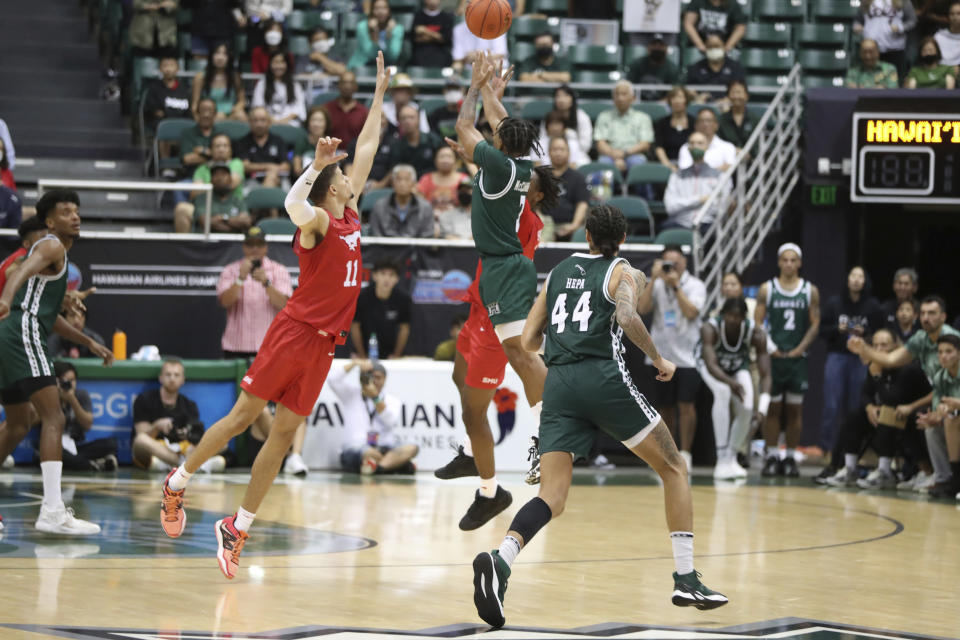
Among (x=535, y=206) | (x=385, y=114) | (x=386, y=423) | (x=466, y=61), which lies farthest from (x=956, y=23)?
(x=535, y=206)

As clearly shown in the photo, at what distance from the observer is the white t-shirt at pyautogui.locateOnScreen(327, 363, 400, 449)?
13.3m

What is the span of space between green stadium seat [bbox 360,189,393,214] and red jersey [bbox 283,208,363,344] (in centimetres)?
741

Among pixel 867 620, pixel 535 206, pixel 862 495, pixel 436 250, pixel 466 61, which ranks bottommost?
pixel 862 495

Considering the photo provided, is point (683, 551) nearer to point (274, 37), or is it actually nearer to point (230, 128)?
point (230, 128)

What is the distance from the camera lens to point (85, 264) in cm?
1393

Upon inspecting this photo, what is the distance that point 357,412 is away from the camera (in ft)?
43.7

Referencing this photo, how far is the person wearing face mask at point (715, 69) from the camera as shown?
17.5m

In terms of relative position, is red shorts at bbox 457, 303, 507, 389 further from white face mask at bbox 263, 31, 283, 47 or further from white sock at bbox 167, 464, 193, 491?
white face mask at bbox 263, 31, 283, 47

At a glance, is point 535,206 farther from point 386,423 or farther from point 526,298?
point 386,423

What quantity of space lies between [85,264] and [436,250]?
3543 mm

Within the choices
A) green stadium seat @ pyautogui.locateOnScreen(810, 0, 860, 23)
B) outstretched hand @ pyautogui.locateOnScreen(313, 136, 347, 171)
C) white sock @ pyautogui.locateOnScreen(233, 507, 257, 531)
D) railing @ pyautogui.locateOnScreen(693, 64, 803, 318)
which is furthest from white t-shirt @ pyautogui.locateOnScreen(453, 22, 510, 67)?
white sock @ pyautogui.locateOnScreen(233, 507, 257, 531)

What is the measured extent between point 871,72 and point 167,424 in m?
9.60

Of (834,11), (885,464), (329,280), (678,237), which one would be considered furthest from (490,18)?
(834,11)

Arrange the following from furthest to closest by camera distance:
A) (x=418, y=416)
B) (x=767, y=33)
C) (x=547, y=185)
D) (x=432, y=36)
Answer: (x=767, y=33) → (x=432, y=36) → (x=418, y=416) → (x=547, y=185)
